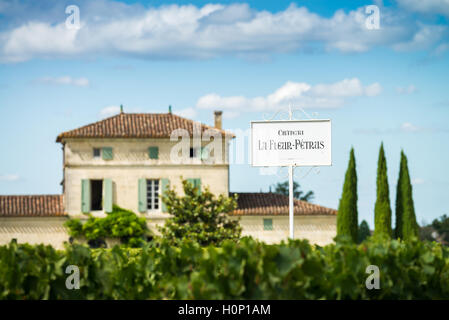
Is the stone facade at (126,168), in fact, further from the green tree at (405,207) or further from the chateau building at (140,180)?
the green tree at (405,207)

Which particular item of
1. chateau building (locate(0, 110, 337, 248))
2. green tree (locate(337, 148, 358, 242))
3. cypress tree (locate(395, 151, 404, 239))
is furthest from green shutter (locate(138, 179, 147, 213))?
cypress tree (locate(395, 151, 404, 239))

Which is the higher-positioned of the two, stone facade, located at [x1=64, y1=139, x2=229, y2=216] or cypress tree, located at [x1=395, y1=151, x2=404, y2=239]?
stone facade, located at [x1=64, y1=139, x2=229, y2=216]

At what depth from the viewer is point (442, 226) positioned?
56406 millimetres

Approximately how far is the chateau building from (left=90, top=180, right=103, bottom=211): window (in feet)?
0.46

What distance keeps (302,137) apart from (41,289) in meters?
13.3

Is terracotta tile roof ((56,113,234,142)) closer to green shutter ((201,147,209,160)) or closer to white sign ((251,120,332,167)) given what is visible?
green shutter ((201,147,209,160))

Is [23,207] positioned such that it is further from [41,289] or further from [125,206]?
[41,289]

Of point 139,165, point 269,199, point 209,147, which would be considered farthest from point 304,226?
point 139,165

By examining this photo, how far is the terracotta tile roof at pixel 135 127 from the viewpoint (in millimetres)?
32406

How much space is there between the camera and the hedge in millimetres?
6309

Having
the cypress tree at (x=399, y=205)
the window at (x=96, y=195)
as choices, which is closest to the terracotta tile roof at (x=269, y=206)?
the cypress tree at (x=399, y=205)

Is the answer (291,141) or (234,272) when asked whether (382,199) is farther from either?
(234,272)

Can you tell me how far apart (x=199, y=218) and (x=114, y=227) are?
4.68m

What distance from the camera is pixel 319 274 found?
261 inches
